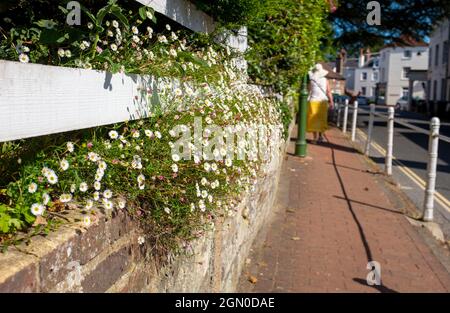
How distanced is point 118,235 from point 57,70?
2.24 ft

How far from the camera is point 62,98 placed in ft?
5.96

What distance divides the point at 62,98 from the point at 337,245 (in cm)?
389

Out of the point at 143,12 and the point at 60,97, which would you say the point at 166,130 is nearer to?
the point at 143,12

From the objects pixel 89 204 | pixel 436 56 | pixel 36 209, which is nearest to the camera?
pixel 36 209

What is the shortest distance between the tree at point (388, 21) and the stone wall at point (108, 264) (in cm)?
1630

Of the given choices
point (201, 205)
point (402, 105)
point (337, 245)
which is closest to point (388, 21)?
point (337, 245)

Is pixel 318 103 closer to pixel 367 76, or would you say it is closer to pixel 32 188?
pixel 32 188

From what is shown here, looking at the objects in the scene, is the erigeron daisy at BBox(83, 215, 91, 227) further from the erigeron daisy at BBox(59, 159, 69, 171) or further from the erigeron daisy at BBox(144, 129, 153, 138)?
the erigeron daisy at BBox(144, 129, 153, 138)

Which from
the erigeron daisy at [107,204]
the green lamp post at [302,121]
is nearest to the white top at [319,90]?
the green lamp post at [302,121]

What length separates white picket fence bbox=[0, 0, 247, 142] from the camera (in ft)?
5.01

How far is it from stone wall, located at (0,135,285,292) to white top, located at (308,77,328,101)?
8819 mm

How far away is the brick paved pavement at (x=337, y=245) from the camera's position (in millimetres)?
4289

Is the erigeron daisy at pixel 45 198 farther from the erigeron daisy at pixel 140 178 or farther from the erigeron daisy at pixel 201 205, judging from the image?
the erigeron daisy at pixel 201 205
